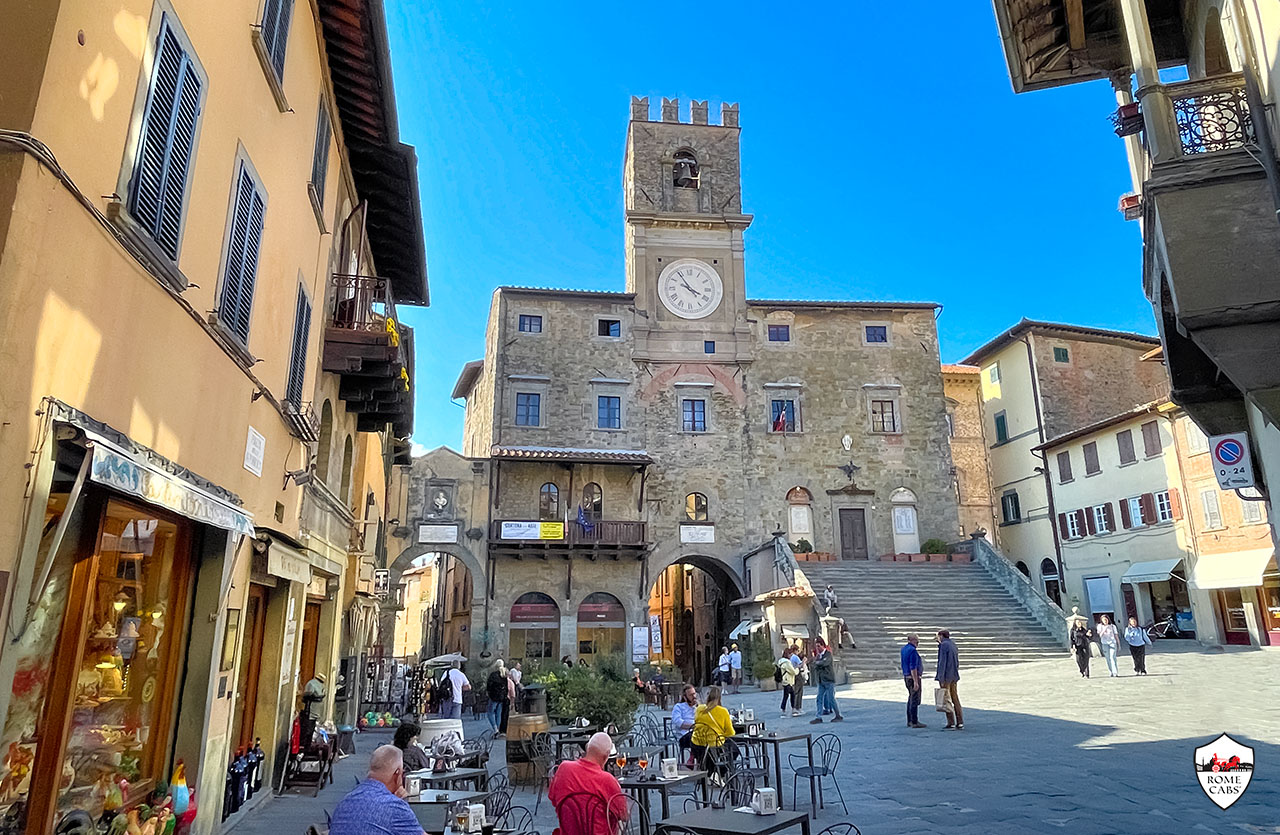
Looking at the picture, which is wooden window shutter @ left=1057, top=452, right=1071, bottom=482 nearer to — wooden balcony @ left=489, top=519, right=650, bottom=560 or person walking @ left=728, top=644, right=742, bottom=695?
person walking @ left=728, top=644, right=742, bottom=695

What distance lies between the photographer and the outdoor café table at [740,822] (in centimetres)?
540

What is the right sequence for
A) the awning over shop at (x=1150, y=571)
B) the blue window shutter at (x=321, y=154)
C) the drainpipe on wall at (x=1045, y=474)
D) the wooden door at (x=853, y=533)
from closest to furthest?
the blue window shutter at (x=321, y=154), the awning over shop at (x=1150, y=571), the wooden door at (x=853, y=533), the drainpipe on wall at (x=1045, y=474)

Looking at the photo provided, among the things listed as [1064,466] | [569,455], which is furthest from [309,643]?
[1064,466]

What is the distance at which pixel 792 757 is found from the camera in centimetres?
1182

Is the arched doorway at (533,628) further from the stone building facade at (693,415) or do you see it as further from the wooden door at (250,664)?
the wooden door at (250,664)

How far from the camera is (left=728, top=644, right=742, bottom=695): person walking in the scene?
2312 cm

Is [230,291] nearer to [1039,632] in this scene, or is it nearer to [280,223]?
[280,223]

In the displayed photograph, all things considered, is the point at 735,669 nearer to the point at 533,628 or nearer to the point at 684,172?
the point at 533,628

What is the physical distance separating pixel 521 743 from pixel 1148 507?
2568cm

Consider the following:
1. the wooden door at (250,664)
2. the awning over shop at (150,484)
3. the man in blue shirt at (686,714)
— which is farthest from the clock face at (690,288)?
the awning over shop at (150,484)

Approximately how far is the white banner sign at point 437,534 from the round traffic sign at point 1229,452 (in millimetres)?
24314

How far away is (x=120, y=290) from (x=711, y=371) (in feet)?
93.5

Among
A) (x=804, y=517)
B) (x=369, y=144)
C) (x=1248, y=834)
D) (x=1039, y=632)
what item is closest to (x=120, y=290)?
(x=369, y=144)

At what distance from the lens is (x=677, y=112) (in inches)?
1420
